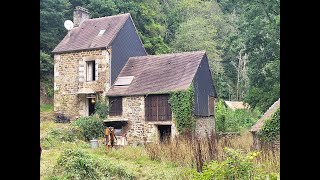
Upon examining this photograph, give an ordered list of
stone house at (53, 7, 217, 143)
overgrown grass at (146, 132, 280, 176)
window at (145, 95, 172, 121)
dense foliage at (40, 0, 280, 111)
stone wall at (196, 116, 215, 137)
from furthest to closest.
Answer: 1. dense foliage at (40, 0, 280, 111)
2. stone wall at (196, 116, 215, 137)
3. stone house at (53, 7, 217, 143)
4. window at (145, 95, 172, 121)
5. overgrown grass at (146, 132, 280, 176)

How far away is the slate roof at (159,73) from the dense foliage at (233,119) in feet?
18.5

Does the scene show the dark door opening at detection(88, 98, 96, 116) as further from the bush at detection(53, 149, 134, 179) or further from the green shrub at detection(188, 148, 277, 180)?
the green shrub at detection(188, 148, 277, 180)

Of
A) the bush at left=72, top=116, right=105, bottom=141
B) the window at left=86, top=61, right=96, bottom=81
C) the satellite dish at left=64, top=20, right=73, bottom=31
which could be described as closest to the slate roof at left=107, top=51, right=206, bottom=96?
the window at left=86, top=61, right=96, bottom=81

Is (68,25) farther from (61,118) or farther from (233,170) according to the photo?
(233,170)

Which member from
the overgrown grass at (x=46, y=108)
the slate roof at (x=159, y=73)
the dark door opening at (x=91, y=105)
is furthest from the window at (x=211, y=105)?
the overgrown grass at (x=46, y=108)

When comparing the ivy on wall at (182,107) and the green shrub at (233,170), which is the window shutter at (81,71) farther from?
the green shrub at (233,170)

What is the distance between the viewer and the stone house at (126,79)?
20.9 m

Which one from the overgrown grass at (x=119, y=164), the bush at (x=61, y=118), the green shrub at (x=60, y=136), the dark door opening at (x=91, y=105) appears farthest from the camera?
the dark door opening at (x=91, y=105)

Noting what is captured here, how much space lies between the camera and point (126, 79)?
885 inches

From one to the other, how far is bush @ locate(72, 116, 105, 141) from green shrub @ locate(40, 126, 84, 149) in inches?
12.9

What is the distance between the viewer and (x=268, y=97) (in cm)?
2217

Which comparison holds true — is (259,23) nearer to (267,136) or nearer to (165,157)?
(267,136)

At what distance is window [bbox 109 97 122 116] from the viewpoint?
21655mm
